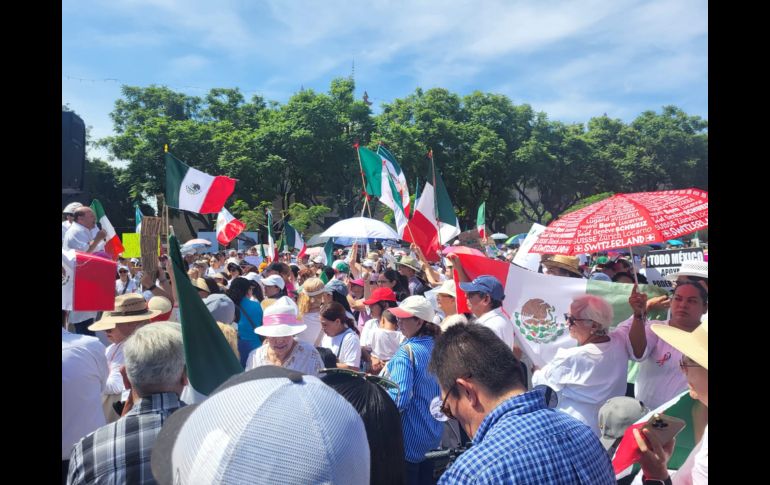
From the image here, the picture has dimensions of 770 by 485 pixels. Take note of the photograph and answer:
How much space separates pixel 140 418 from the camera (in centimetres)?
234

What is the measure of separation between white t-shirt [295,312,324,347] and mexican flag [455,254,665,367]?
202 centimetres

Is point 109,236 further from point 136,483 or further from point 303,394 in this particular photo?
point 303,394

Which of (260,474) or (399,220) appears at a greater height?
(399,220)

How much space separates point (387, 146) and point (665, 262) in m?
31.4

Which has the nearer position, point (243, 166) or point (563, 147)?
point (243, 166)

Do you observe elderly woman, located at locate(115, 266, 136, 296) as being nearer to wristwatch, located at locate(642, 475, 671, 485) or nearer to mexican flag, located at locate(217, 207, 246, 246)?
mexican flag, located at locate(217, 207, 246, 246)

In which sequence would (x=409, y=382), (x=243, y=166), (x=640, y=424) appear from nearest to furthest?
1. (x=640, y=424)
2. (x=409, y=382)
3. (x=243, y=166)

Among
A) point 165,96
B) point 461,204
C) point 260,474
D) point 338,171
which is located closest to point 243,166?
point 338,171

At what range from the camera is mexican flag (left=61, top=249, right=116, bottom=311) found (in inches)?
158

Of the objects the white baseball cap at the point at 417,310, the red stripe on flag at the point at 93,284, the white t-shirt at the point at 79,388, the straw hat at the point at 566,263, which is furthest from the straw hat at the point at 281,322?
the straw hat at the point at 566,263
